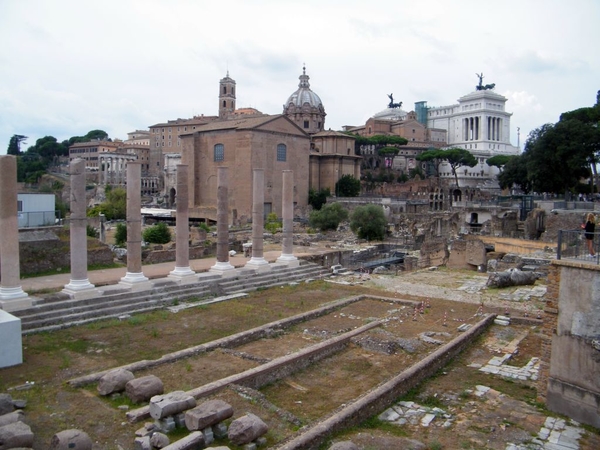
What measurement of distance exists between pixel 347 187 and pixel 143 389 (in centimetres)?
5170

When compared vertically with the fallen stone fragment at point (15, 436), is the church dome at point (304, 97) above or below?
above

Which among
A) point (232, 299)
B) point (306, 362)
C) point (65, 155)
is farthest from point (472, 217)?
point (65, 155)

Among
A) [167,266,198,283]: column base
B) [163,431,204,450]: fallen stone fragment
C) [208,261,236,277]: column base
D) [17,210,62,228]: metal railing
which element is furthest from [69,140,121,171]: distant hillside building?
[163,431,204,450]: fallen stone fragment

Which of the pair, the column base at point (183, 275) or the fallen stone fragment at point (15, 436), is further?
the column base at point (183, 275)

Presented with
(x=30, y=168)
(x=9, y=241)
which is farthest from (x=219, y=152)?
(x=30, y=168)

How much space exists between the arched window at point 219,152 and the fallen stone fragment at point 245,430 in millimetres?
44015

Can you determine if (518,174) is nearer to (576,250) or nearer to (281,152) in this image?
(281,152)

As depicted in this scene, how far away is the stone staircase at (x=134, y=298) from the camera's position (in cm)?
1233

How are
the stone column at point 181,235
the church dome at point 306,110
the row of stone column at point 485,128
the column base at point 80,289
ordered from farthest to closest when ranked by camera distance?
the row of stone column at point 485,128 < the church dome at point 306,110 < the stone column at point 181,235 < the column base at point 80,289

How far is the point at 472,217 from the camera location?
4619 centimetres

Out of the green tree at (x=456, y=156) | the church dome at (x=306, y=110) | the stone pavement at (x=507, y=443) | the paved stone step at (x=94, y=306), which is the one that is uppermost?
the church dome at (x=306, y=110)

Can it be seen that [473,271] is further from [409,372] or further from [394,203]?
[394,203]

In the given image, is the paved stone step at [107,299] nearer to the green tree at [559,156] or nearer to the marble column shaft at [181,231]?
the marble column shaft at [181,231]

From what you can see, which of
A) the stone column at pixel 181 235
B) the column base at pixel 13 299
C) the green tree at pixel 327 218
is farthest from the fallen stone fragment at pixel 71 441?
the green tree at pixel 327 218
